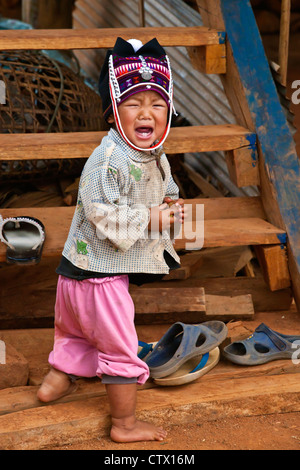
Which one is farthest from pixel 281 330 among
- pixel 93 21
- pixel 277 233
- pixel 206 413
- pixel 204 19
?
pixel 93 21

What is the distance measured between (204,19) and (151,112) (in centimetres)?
171

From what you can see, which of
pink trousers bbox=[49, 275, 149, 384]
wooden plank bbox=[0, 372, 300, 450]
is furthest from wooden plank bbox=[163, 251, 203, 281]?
pink trousers bbox=[49, 275, 149, 384]

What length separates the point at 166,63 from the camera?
2.56 meters

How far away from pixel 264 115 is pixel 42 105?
173 cm

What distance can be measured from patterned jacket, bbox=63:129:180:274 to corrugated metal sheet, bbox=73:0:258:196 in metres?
2.31

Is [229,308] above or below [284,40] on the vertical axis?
below

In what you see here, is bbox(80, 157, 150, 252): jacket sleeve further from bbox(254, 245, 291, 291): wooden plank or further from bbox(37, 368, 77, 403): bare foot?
bbox(254, 245, 291, 291): wooden plank

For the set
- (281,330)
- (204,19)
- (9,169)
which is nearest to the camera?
(281,330)

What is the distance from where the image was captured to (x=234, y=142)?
3.38 meters

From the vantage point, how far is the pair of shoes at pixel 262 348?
112 inches

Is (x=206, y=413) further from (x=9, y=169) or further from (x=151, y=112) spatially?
(x=9, y=169)

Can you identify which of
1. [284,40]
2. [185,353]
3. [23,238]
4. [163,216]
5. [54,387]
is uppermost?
[284,40]

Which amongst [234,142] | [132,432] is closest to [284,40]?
[234,142]

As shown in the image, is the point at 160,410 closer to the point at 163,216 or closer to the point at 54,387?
the point at 54,387
